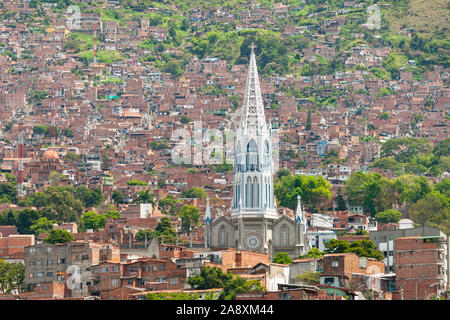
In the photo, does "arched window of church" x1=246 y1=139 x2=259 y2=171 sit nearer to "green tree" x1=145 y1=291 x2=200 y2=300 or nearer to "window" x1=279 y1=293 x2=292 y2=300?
"green tree" x1=145 y1=291 x2=200 y2=300

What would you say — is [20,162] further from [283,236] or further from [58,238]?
[58,238]

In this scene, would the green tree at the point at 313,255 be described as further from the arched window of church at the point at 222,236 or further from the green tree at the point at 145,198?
the green tree at the point at 145,198

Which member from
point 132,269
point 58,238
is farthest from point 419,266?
point 58,238

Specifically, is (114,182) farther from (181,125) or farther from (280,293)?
(280,293)

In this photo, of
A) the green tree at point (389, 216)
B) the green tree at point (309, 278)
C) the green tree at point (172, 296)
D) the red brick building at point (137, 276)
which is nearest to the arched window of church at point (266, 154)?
the green tree at point (389, 216)

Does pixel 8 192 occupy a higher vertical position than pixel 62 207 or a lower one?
higher

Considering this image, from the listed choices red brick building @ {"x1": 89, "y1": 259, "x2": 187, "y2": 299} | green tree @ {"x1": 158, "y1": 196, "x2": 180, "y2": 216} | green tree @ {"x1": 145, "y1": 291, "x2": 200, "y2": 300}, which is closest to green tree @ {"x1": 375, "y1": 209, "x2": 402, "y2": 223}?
green tree @ {"x1": 158, "y1": 196, "x2": 180, "y2": 216}
